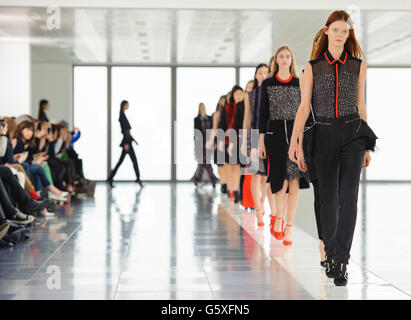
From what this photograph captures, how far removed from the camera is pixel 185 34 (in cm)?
1153

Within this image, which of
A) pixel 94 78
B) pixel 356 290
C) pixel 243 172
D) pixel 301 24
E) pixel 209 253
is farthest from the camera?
pixel 94 78

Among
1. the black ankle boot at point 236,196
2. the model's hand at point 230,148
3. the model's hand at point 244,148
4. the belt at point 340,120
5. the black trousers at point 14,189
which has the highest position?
the belt at point 340,120

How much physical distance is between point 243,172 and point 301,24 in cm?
245

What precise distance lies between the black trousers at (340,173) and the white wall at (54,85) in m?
12.5

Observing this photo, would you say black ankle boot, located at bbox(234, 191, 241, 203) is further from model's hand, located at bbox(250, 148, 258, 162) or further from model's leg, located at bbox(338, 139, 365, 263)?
model's leg, located at bbox(338, 139, 365, 263)

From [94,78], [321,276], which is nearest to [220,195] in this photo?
[94,78]

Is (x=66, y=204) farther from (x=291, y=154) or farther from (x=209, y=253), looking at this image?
(x=291, y=154)

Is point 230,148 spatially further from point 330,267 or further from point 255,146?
point 330,267

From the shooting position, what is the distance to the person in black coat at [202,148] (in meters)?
12.4

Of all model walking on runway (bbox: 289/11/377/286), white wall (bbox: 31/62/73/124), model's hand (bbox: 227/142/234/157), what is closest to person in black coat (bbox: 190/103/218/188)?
model's hand (bbox: 227/142/234/157)

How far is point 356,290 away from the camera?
371 centimetres

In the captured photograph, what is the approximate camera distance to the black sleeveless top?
12.3ft

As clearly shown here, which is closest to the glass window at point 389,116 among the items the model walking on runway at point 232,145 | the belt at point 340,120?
the model walking on runway at point 232,145

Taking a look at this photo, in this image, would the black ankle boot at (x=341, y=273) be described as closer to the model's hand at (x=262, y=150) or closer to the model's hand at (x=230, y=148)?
the model's hand at (x=262, y=150)
